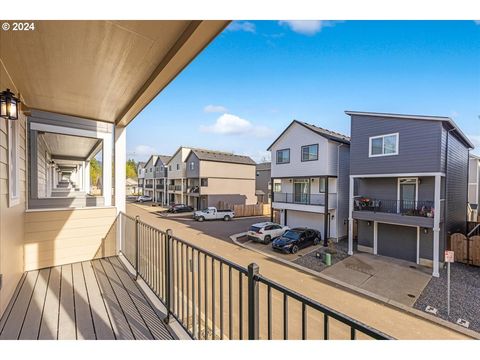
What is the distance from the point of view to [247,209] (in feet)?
61.0

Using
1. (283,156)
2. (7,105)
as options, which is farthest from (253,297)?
(283,156)

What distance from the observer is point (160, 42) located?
196 centimetres

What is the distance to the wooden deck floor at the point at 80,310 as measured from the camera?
2.04 meters

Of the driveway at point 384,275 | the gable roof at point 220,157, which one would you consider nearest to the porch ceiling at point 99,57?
the driveway at point 384,275

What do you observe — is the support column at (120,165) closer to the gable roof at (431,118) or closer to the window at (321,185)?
the gable roof at (431,118)

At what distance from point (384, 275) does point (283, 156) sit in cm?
760

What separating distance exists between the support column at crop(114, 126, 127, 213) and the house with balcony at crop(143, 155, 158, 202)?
26.4m

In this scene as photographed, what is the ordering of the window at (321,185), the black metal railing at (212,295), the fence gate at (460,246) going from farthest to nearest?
the window at (321,185) < the fence gate at (460,246) < the black metal railing at (212,295)

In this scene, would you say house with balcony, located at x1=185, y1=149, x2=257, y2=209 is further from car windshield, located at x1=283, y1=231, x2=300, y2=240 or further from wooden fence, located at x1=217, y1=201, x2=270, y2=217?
car windshield, located at x1=283, y1=231, x2=300, y2=240

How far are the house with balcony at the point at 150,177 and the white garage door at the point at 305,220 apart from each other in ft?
71.5

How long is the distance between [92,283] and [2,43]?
9.24 feet

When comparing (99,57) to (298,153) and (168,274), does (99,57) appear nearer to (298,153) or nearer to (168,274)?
(168,274)
